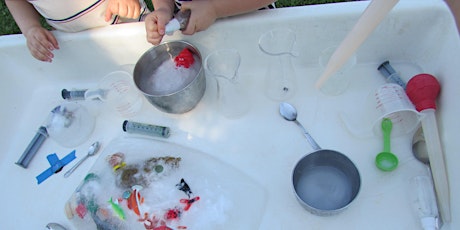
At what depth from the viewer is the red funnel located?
65 centimetres

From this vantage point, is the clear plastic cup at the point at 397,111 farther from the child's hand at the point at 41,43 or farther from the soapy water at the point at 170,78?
the child's hand at the point at 41,43

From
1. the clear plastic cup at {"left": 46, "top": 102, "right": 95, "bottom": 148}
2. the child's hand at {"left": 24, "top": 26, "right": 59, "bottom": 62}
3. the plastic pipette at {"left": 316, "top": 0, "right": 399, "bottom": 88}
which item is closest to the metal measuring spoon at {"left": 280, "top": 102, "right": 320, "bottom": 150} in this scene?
the plastic pipette at {"left": 316, "top": 0, "right": 399, "bottom": 88}

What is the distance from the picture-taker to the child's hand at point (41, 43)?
80 centimetres

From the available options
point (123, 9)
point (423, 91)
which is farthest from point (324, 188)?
point (123, 9)

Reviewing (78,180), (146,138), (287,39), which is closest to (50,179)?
(78,180)

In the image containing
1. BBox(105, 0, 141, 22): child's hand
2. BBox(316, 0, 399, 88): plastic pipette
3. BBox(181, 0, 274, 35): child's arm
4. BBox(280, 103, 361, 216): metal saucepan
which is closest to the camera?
BBox(316, 0, 399, 88): plastic pipette

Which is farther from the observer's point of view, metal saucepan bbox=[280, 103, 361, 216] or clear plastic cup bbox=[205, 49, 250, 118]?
clear plastic cup bbox=[205, 49, 250, 118]

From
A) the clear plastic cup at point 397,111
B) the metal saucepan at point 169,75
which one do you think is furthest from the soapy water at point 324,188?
the metal saucepan at point 169,75

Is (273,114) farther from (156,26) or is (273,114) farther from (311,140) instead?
(156,26)

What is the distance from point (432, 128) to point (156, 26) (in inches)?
23.7

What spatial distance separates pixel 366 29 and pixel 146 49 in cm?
52

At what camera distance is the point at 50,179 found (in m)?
0.76

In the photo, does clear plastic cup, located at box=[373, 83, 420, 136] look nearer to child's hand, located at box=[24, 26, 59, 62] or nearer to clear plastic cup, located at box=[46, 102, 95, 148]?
clear plastic cup, located at box=[46, 102, 95, 148]

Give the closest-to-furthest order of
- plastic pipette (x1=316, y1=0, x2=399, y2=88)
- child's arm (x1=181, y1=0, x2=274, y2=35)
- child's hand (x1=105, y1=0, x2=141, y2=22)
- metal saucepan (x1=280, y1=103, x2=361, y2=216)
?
plastic pipette (x1=316, y1=0, x2=399, y2=88), metal saucepan (x1=280, y1=103, x2=361, y2=216), child's arm (x1=181, y1=0, x2=274, y2=35), child's hand (x1=105, y1=0, x2=141, y2=22)
